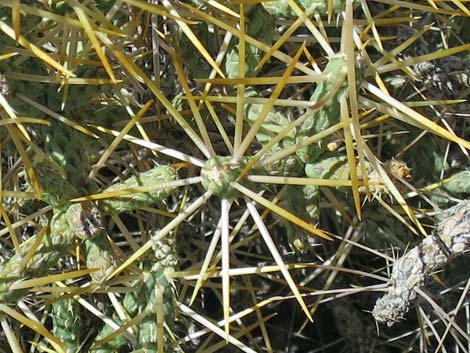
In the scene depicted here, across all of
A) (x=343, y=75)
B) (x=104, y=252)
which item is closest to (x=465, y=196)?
(x=343, y=75)

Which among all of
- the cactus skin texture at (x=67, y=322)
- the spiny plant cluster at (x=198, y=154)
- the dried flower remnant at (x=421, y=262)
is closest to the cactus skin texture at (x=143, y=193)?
the spiny plant cluster at (x=198, y=154)

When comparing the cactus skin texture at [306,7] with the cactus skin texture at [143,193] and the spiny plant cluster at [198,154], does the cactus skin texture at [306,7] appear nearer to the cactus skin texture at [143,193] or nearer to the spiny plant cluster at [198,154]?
the spiny plant cluster at [198,154]

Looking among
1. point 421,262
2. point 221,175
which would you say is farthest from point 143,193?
point 421,262

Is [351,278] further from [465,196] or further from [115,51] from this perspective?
[115,51]

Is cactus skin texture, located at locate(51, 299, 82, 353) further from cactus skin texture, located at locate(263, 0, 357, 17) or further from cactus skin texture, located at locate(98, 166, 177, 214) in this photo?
cactus skin texture, located at locate(263, 0, 357, 17)

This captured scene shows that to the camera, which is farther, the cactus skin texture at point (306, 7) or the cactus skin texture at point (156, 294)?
the cactus skin texture at point (156, 294)

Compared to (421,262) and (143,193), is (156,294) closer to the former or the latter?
(143,193)
